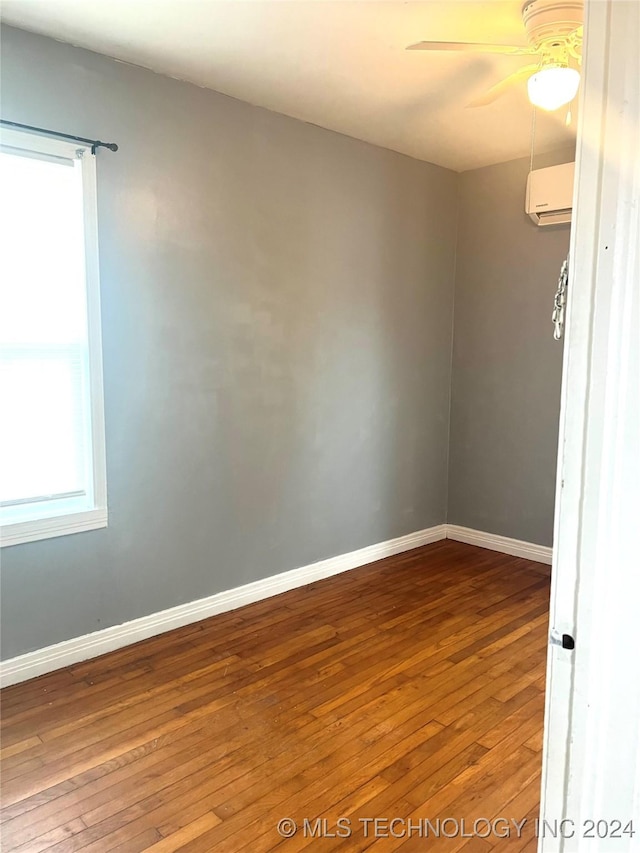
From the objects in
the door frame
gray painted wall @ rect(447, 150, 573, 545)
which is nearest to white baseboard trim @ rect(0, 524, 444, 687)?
gray painted wall @ rect(447, 150, 573, 545)

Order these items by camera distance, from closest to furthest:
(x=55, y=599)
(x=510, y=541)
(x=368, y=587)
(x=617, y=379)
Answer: (x=617, y=379), (x=55, y=599), (x=368, y=587), (x=510, y=541)

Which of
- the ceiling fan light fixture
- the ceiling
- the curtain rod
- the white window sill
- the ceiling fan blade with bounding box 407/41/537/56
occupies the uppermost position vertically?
the ceiling

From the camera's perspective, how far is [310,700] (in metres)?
2.45

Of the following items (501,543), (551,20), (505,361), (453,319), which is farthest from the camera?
(453,319)

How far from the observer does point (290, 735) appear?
2229 mm

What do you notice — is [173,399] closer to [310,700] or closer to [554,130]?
[310,700]

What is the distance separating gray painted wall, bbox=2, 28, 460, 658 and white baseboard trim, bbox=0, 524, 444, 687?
6 cm

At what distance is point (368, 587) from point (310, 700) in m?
1.25

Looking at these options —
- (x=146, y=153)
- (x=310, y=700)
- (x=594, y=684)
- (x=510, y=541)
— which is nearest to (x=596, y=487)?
(x=594, y=684)

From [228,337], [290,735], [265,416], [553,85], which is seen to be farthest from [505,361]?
[290,735]

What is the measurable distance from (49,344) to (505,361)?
291cm

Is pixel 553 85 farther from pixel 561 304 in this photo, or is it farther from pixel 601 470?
pixel 601 470

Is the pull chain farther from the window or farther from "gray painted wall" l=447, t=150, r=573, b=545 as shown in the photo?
"gray painted wall" l=447, t=150, r=573, b=545

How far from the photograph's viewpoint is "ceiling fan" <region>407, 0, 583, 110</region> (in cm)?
206
